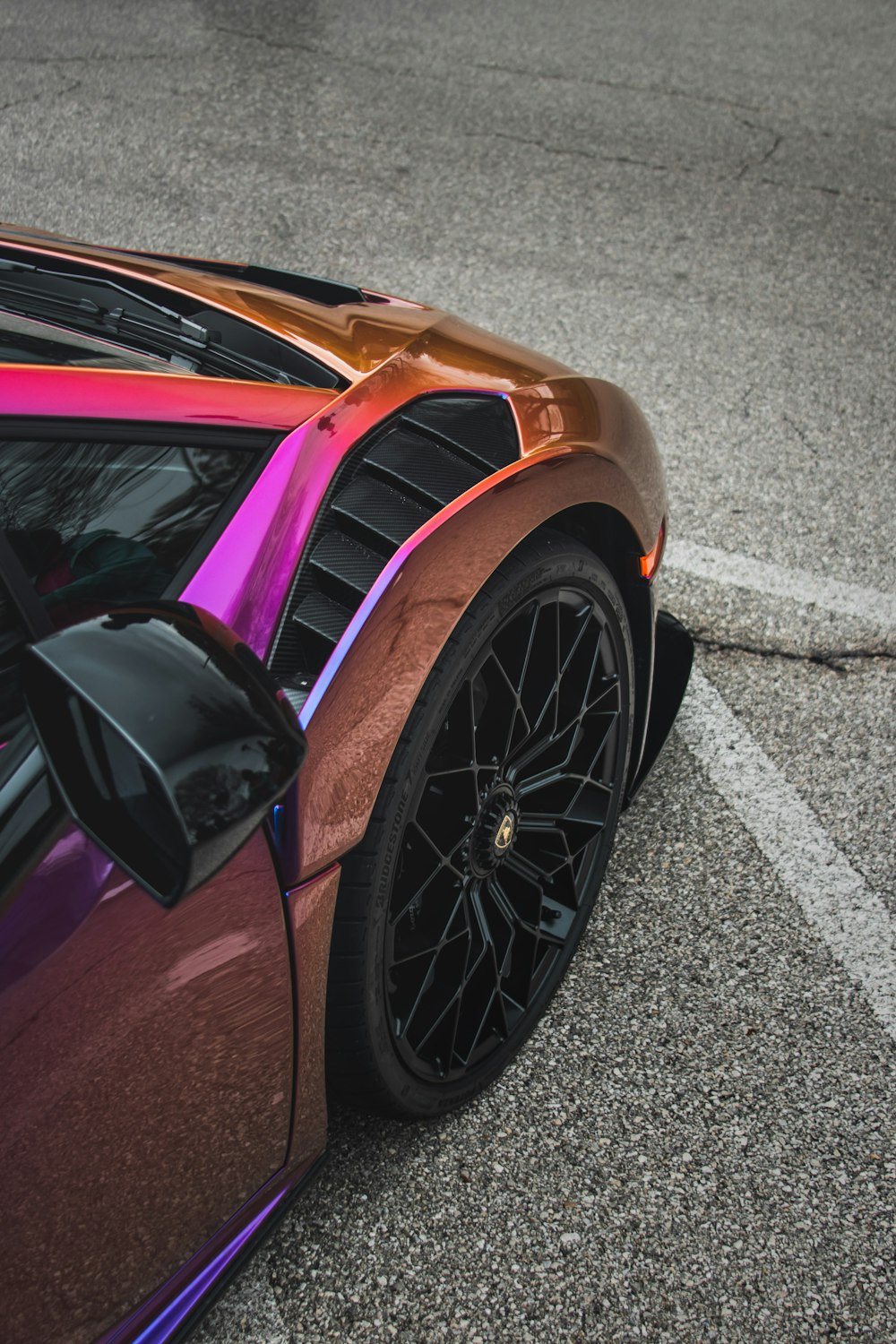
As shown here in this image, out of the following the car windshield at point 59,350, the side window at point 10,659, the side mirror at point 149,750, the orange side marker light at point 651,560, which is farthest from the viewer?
the orange side marker light at point 651,560

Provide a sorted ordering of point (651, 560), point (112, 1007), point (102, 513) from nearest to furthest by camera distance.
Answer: point (112, 1007)
point (102, 513)
point (651, 560)

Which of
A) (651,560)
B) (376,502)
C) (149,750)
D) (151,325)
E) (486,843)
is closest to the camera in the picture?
(149,750)

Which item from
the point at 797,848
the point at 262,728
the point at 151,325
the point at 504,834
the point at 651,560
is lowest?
the point at 797,848

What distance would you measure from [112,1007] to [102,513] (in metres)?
0.55

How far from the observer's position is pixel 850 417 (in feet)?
13.4

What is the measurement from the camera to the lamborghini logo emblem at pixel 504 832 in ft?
6.22

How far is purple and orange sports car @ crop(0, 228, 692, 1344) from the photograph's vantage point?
3.42ft

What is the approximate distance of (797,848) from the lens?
8.32 feet

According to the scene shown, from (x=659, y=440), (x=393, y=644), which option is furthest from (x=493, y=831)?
(x=659, y=440)

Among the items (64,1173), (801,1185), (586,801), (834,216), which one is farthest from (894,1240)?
(834,216)

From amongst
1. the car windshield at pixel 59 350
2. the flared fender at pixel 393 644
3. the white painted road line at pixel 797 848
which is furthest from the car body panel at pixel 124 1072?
the white painted road line at pixel 797 848

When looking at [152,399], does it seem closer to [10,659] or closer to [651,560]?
[10,659]

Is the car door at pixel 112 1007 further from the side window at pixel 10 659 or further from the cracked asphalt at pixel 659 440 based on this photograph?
the cracked asphalt at pixel 659 440

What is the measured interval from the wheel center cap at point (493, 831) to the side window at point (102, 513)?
29.6 inches
